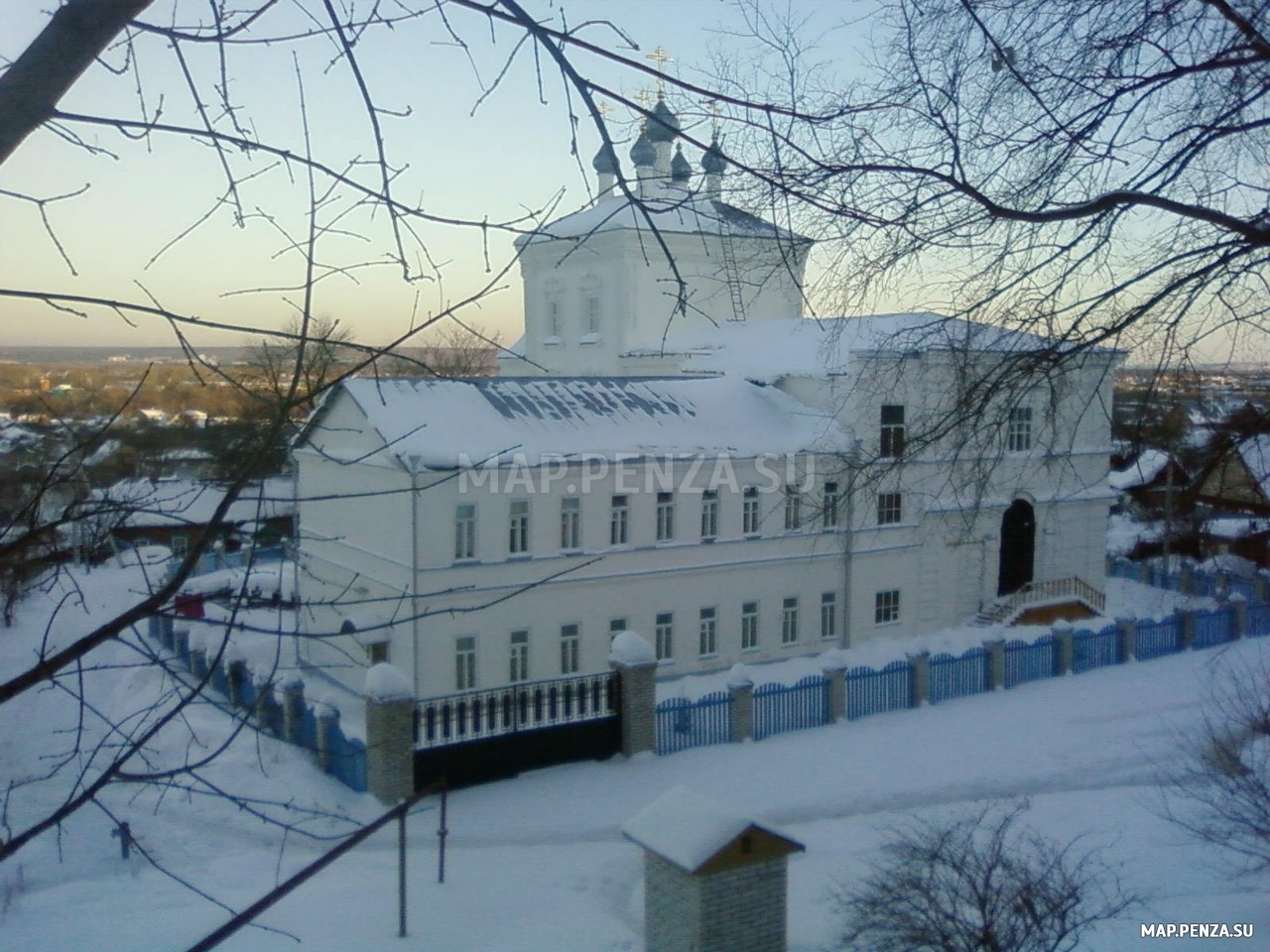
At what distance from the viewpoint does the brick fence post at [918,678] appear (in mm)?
15672

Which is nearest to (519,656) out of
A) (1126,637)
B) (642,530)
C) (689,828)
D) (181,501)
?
(642,530)

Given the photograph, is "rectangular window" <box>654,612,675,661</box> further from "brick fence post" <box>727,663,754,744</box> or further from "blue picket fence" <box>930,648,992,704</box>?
"blue picket fence" <box>930,648,992,704</box>

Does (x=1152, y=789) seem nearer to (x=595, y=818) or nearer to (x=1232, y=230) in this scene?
(x=595, y=818)

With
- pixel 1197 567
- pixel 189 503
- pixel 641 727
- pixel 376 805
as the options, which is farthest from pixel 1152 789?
pixel 1197 567

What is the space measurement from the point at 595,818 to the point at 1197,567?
23.4 metres

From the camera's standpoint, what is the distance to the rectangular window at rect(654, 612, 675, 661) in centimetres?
1784

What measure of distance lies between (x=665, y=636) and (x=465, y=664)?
11.6 feet

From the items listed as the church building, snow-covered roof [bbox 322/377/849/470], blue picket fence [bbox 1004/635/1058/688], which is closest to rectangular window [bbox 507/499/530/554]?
the church building

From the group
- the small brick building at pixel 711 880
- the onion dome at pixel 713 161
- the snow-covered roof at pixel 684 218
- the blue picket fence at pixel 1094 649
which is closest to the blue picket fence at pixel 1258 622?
the blue picket fence at pixel 1094 649

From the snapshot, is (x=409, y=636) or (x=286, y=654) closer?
(x=409, y=636)

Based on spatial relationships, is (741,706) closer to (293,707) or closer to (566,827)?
(566,827)

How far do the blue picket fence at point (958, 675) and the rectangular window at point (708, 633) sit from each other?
12.3ft

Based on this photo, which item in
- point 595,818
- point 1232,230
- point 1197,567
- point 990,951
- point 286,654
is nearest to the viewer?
point 1232,230

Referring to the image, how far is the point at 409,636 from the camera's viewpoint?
15.7 metres
